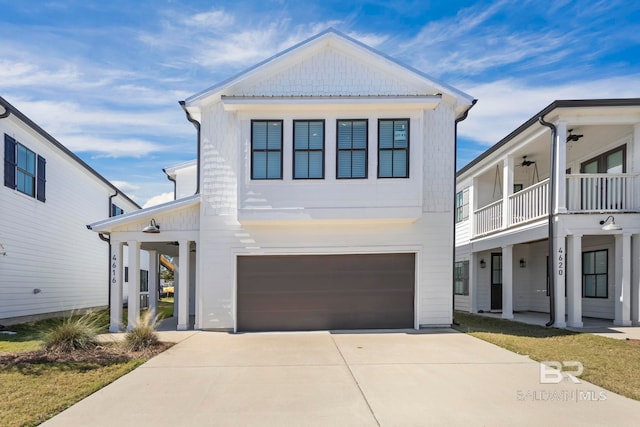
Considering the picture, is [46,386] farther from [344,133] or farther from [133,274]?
[344,133]

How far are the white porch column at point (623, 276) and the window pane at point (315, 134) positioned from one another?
8348 millimetres

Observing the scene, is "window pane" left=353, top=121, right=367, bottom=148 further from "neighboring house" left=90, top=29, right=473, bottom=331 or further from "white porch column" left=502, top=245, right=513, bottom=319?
"white porch column" left=502, top=245, right=513, bottom=319

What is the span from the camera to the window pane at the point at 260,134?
1080 cm

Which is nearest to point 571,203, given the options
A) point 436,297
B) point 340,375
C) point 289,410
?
point 436,297

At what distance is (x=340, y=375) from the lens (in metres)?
6.46

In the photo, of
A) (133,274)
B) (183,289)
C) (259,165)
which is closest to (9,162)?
(133,274)

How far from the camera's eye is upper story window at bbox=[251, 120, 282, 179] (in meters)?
10.7

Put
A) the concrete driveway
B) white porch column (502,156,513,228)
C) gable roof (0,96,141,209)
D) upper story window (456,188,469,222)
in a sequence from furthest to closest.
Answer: upper story window (456,188,469,222)
white porch column (502,156,513,228)
gable roof (0,96,141,209)
the concrete driveway

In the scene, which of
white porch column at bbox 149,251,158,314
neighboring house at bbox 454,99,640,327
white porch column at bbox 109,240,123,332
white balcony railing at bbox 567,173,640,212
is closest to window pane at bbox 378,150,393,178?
neighboring house at bbox 454,99,640,327

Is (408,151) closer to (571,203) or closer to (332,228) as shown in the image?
(332,228)

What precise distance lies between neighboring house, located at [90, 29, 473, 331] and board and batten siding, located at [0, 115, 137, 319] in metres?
3.94

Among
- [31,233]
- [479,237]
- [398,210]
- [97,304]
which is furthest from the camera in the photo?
[97,304]

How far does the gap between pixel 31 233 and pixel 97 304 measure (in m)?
6.98

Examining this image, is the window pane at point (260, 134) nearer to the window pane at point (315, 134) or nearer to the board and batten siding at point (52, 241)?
the window pane at point (315, 134)
